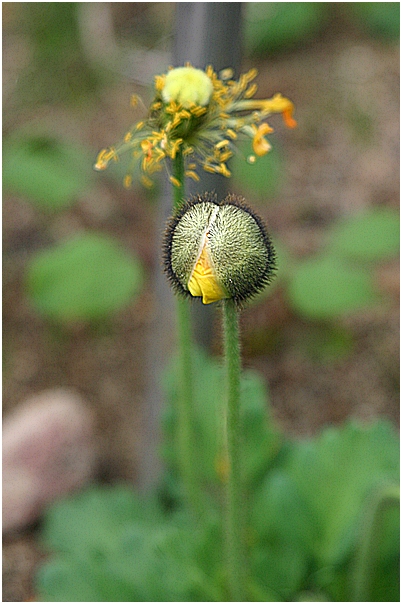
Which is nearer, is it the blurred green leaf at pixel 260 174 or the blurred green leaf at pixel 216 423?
the blurred green leaf at pixel 216 423

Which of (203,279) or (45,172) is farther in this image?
(45,172)

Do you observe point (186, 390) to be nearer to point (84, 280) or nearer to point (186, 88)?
point (186, 88)

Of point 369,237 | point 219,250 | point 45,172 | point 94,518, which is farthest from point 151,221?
point 219,250

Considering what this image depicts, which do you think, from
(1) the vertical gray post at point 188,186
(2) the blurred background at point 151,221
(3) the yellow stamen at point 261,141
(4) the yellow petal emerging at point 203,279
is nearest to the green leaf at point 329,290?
(2) the blurred background at point 151,221

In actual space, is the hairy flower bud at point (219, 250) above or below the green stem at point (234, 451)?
above

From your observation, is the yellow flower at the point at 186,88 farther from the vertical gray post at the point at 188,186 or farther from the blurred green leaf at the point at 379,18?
the blurred green leaf at the point at 379,18

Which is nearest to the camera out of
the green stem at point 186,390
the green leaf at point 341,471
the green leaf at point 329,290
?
the green stem at point 186,390
